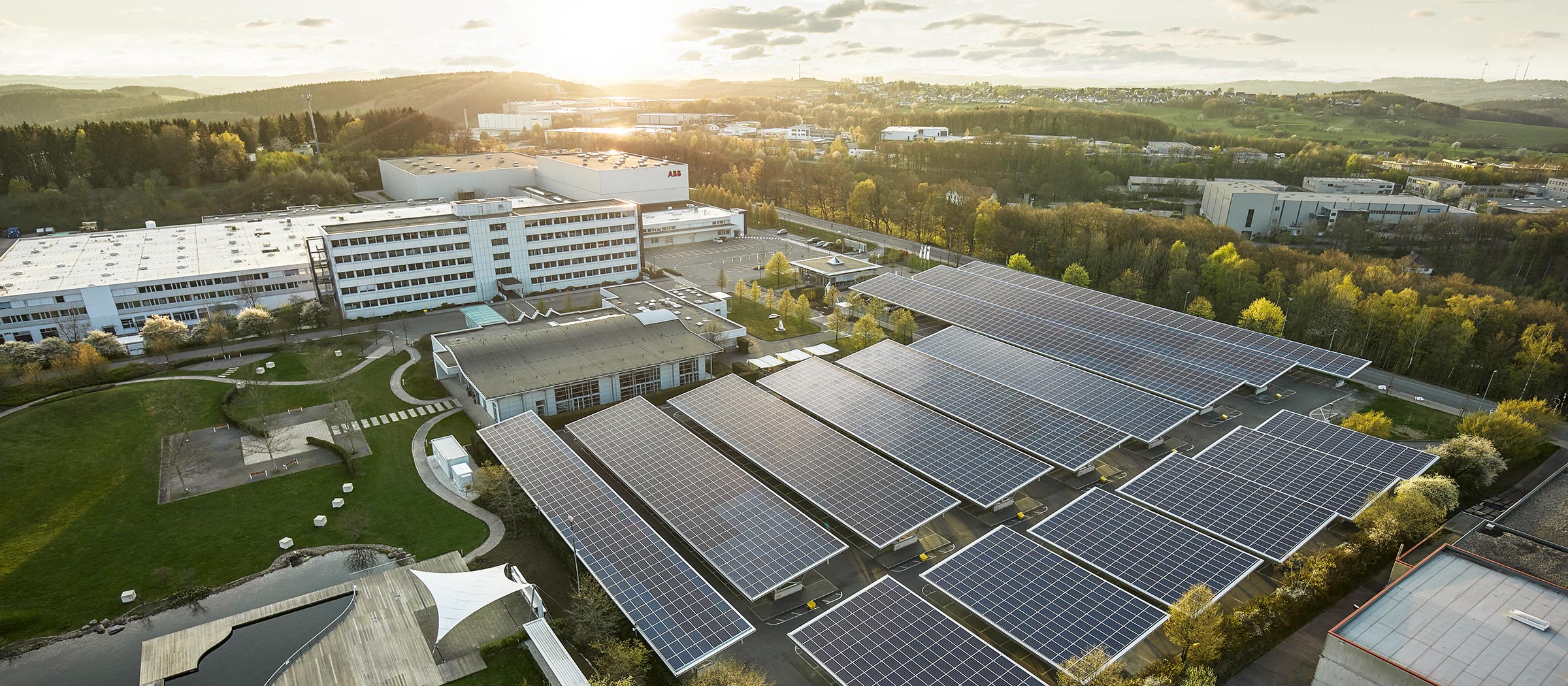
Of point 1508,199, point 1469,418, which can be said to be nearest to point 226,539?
point 1469,418

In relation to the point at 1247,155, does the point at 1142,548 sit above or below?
below

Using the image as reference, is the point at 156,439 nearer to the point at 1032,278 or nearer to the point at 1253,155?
the point at 1032,278

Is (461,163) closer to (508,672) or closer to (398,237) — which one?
(398,237)

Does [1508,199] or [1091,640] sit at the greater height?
[1508,199]

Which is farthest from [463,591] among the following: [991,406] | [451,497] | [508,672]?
[991,406]

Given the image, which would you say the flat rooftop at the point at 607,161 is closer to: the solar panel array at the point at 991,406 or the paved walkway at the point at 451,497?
the paved walkway at the point at 451,497
